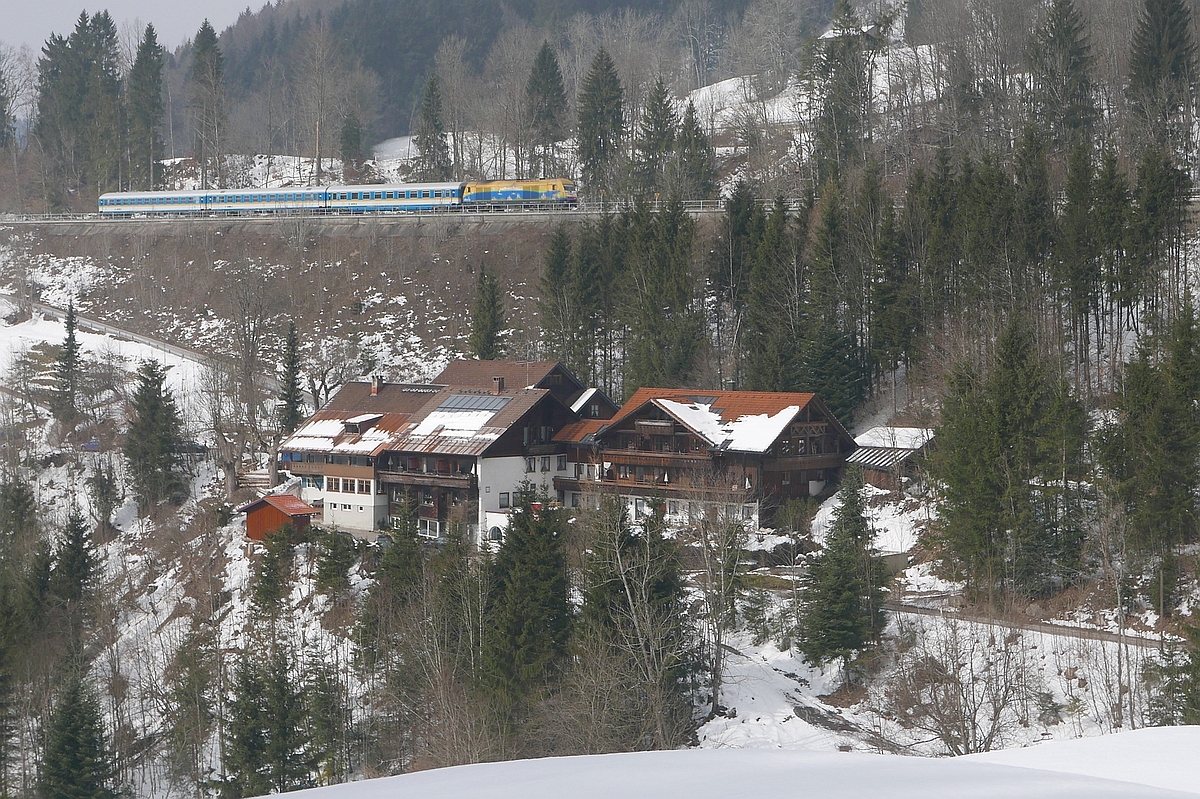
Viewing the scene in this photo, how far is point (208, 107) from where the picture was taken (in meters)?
88.7

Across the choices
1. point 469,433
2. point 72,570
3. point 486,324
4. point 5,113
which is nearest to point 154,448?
point 72,570

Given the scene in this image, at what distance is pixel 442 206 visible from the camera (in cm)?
6875

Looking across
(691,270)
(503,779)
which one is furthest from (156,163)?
(503,779)

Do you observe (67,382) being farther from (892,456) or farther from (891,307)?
(892,456)

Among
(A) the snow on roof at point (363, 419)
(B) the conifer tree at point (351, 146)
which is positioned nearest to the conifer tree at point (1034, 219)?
(A) the snow on roof at point (363, 419)

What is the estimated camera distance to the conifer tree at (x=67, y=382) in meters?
52.8

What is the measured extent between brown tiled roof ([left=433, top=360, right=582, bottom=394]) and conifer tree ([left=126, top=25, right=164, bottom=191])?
5131 cm

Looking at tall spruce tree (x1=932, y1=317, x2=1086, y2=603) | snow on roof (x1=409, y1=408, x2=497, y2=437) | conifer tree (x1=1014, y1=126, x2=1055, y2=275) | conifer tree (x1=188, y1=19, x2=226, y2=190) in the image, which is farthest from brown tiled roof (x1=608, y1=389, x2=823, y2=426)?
conifer tree (x1=188, y1=19, x2=226, y2=190)

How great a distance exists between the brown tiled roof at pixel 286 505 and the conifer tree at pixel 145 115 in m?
55.1

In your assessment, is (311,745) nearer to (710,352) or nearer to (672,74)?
(710,352)

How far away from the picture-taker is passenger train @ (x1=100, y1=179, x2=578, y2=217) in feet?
221

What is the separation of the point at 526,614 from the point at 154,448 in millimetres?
26561

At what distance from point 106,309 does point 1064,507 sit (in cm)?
5855

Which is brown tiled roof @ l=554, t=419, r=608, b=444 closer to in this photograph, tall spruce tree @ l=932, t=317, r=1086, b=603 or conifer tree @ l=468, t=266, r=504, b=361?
conifer tree @ l=468, t=266, r=504, b=361
